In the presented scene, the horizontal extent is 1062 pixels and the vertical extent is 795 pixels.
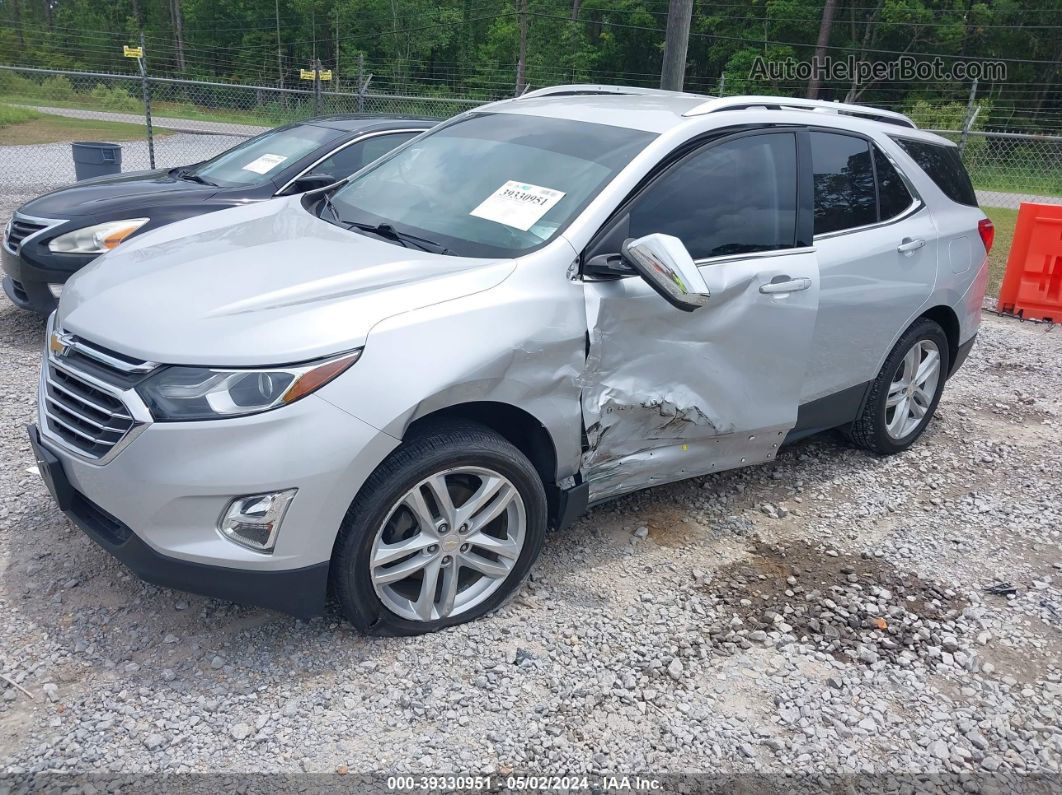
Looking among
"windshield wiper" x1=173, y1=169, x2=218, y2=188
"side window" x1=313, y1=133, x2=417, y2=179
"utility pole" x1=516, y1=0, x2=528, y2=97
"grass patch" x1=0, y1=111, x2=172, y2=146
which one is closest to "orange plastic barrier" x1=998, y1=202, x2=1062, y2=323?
"side window" x1=313, y1=133, x2=417, y2=179

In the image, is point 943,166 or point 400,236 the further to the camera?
point 943,166

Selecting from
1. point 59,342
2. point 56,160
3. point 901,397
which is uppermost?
point 59,342

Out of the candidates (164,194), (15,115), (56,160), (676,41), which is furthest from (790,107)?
(15,115)

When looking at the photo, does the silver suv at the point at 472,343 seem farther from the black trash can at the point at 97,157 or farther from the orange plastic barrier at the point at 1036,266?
the black trash can at the point at 97,157

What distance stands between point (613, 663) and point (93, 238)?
4.26m

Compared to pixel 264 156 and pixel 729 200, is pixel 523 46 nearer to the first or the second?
pixel 264 156

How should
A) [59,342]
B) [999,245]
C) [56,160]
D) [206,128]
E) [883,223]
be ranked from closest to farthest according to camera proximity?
1. [59,342]
2. [883,223]
3. [999,245]
4. [56,160]
5. [206,128]

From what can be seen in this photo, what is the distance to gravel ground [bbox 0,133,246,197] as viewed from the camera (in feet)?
40.1

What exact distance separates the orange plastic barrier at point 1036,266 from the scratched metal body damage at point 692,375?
223 inches

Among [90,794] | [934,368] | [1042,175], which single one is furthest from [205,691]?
[1042,175]

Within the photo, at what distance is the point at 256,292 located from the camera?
288 centimetres

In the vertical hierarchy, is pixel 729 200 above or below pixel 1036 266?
above

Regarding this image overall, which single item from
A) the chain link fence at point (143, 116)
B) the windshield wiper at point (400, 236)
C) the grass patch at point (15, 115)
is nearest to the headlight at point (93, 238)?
the windshield wiper at point (400, 236)

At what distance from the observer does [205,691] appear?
9.08ft
